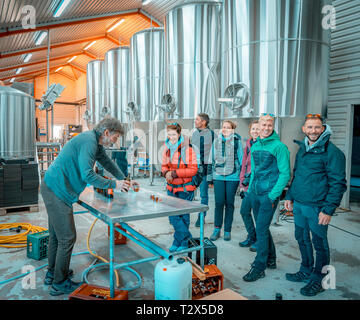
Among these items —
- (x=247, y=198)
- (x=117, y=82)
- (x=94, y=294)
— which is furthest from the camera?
(x=117, y=82)

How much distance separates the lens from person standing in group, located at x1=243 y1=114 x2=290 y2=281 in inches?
107

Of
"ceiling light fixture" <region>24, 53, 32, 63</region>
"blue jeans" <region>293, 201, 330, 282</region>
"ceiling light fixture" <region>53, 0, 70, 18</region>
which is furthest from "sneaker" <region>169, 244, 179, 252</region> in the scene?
"ceiling light fixture" <region>24, 53, 32, 63</region>

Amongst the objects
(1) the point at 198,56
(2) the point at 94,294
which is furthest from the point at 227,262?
(1) the point at 198,56

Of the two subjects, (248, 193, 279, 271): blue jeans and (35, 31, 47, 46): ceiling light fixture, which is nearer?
(248, 193, 279, 271): blue jeans

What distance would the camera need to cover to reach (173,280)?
2020 mm

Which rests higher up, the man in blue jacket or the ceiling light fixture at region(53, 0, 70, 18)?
the ceiling light fixture at region(53, 0, 70, 18)

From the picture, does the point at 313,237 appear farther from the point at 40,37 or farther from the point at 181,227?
the point at 40,37

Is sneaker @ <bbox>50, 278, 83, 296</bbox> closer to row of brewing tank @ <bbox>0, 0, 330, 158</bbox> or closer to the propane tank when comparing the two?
Answer: the propane tank

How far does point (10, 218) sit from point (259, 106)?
4803 millimetres

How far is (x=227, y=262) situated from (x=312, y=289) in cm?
96

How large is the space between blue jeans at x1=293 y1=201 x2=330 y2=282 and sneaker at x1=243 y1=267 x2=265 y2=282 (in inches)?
18.3

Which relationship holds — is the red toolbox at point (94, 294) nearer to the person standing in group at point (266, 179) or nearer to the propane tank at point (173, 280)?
the propane tank at point (173, 280)

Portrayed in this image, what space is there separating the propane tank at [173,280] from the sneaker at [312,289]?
47.7 inches

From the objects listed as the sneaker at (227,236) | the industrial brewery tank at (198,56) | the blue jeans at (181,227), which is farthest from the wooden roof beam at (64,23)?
the sneaker at (227,236)
